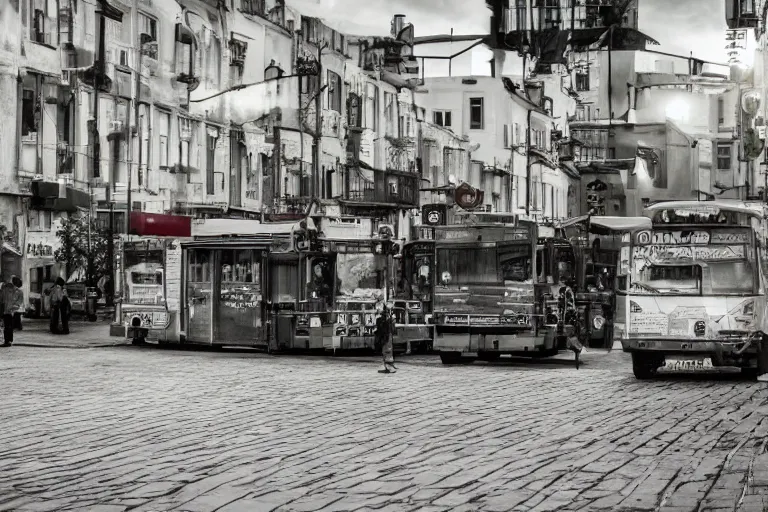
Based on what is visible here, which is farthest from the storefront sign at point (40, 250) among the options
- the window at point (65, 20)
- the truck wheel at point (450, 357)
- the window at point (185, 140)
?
the truck wheel at point (450, 357)

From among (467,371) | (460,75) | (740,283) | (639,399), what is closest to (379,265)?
(467,371)

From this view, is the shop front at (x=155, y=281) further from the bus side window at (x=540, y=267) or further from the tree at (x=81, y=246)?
the tree at (x=81, y=246)

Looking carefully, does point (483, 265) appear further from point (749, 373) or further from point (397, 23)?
point (397, 23)

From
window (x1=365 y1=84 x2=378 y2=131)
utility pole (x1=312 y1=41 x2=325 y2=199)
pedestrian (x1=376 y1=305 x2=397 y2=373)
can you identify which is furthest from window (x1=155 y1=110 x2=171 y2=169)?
pedestrian (x1=376 y1=305 x2=397 y2=373)

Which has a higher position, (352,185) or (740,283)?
(352,185)

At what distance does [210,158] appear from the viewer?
159ft

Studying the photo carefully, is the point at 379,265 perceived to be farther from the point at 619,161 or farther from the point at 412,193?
the point at 619,161

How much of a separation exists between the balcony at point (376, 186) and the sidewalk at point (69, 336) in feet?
68.8

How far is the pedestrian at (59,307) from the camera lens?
3407 centimetres

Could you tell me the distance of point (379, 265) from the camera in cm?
2961

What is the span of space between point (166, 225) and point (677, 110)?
61709mm

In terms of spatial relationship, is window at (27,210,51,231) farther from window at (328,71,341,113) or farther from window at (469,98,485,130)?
window at (469,98,485,130)

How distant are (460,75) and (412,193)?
1122cm

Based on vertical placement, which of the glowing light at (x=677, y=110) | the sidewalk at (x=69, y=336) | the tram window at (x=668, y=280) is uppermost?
the glowing light at (x=677, y=110)
